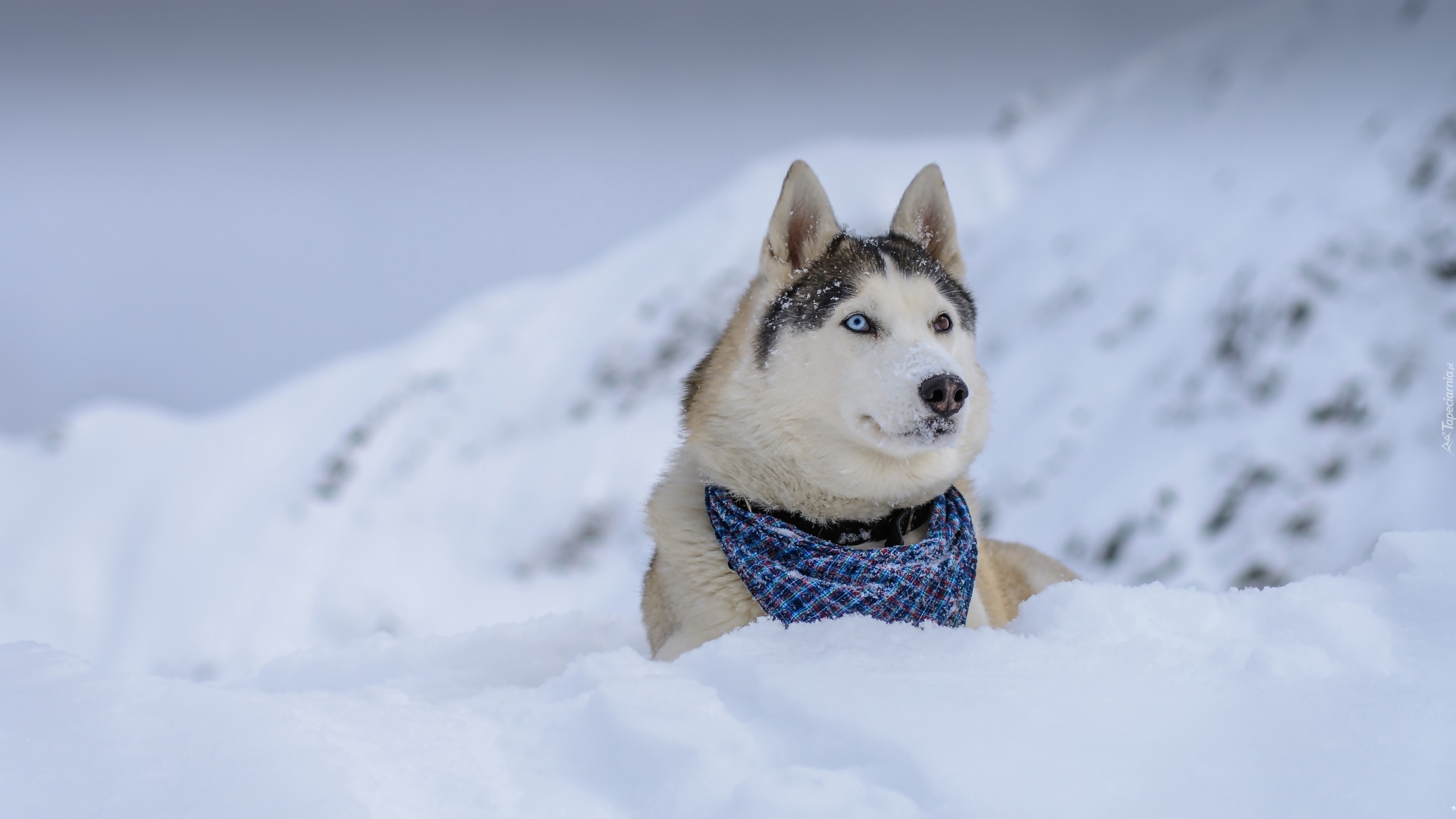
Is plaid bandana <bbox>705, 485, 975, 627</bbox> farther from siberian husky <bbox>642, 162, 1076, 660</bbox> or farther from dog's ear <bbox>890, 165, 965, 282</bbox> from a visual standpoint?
dog's ear <bbox>890, 165, 965, 282</bbox>

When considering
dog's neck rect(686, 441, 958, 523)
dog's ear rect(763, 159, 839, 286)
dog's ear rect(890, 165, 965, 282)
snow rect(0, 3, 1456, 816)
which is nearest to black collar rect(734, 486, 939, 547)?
dog's neck rect(686, 441, 958, 523)

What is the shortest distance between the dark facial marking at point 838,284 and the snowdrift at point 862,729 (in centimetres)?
122

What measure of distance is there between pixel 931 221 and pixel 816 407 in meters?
1.34

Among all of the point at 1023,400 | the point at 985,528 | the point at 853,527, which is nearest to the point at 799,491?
the point at 853,527

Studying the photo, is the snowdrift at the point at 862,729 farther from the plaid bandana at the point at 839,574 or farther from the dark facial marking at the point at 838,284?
the dark facial marking at the point at 838,284

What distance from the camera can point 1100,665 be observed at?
93.3 inches

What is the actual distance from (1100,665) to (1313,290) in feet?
49.9

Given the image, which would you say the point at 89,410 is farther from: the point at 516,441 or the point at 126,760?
the point at 126,760

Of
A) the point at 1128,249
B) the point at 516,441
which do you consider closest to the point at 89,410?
the point at 516,441

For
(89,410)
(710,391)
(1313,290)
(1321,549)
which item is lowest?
(89,410)

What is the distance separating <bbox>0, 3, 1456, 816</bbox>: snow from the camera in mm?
1950

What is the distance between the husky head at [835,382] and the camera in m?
2.95

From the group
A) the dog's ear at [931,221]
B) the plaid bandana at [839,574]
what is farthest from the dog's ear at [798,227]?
the plaid bandana at [839,574]

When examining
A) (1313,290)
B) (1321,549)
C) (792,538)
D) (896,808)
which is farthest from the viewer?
(1313,290)
